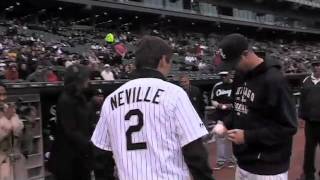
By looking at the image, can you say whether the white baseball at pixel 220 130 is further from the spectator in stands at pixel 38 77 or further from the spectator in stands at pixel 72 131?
the spectator in stands at pixel 38 77

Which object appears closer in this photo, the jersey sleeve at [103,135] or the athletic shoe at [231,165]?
the jersey sleeve at [103,135]

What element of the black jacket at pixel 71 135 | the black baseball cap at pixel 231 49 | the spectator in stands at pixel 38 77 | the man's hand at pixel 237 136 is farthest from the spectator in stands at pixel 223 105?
the spectator in stands at pixel 38 77

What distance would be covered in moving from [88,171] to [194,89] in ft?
12.7

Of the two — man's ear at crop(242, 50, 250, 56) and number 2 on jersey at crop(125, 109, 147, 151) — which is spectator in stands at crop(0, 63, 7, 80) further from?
number 2 on jersey at crop(125, 109, 147, 151)

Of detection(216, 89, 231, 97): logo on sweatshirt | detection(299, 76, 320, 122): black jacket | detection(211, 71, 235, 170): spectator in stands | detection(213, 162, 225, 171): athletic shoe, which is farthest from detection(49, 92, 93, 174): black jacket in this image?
detection(213, 162, 225, 171): athletic shoe

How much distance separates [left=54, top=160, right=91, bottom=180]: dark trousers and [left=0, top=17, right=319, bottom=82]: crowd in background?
224 inches

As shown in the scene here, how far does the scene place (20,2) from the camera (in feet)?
116

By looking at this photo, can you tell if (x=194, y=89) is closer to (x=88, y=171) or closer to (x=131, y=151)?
(x=88, y=171)

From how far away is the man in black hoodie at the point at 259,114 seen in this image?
362cm

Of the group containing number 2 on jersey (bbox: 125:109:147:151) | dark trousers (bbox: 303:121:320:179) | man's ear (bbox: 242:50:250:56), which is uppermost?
man's ear (bbox: 242:50:250:56)

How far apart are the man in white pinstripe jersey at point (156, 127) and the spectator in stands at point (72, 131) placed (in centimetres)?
222

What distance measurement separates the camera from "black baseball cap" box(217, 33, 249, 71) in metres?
3.46


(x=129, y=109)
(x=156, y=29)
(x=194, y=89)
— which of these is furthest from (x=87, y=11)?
(x=129, y=109)

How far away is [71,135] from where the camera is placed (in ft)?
16.4
